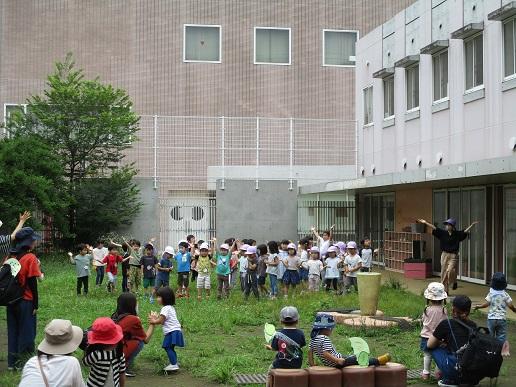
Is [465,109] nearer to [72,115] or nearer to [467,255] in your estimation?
[467,255]

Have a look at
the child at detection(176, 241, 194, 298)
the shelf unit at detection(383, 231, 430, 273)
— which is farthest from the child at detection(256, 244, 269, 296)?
the shelf unit at detection(383, 231, 430, 273)

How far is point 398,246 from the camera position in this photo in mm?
24906

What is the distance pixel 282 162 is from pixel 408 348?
2037cm

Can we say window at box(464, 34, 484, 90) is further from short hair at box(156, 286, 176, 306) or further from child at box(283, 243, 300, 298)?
short hair at box(156, 286, 176, 306)

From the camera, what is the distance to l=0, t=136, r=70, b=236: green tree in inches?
936

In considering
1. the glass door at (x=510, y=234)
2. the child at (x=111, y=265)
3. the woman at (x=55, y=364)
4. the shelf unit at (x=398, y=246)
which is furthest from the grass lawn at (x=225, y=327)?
the shelf unit at (x=398, y=246)

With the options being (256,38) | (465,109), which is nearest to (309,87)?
(256,38)

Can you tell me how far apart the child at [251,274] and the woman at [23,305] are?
25.5 ft

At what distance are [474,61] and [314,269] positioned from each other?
6.78 m

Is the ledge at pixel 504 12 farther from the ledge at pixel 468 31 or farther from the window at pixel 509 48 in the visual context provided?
the ledge at pixel 468 31

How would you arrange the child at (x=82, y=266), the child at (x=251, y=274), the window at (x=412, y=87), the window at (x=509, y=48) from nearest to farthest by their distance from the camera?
the child at (x=251, y=274) < the child at (x=82, y=266) < the window at (x=509, y=48) < the window at (x=412, y=87)

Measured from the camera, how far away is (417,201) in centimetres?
2409

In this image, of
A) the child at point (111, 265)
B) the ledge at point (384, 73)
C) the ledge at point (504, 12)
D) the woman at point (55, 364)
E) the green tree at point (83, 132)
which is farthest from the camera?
the green tree at point (83, 132)

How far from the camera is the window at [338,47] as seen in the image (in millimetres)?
36969
